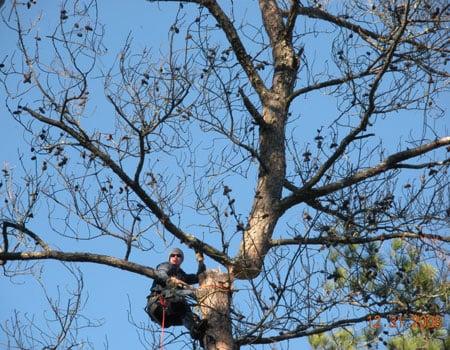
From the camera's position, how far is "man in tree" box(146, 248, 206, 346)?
6.30 meters

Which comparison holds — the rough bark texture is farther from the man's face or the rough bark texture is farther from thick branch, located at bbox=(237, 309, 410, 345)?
the man's face

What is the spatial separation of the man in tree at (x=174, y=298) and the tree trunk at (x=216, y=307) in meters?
0.06

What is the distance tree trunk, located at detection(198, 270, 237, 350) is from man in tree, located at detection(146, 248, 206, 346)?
63 mm

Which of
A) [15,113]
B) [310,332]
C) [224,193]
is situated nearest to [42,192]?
[15,113]

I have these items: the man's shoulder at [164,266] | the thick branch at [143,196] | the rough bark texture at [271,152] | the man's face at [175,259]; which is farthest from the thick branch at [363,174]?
the man's face at [175,259]

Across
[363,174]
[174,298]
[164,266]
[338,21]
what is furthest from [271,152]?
[338,21]

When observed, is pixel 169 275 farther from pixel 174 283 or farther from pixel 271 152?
pixel 271 152

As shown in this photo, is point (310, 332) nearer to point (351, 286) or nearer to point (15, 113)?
point (351, 286)

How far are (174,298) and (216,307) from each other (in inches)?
15.1

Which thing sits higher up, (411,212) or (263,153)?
(263,153)

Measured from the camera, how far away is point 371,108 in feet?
20.7

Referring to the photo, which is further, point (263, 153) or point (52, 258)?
point (263, 153)

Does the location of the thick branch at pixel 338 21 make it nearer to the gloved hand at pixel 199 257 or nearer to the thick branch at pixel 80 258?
the gloved hand at pixel 199 257

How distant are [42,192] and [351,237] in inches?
87.8
